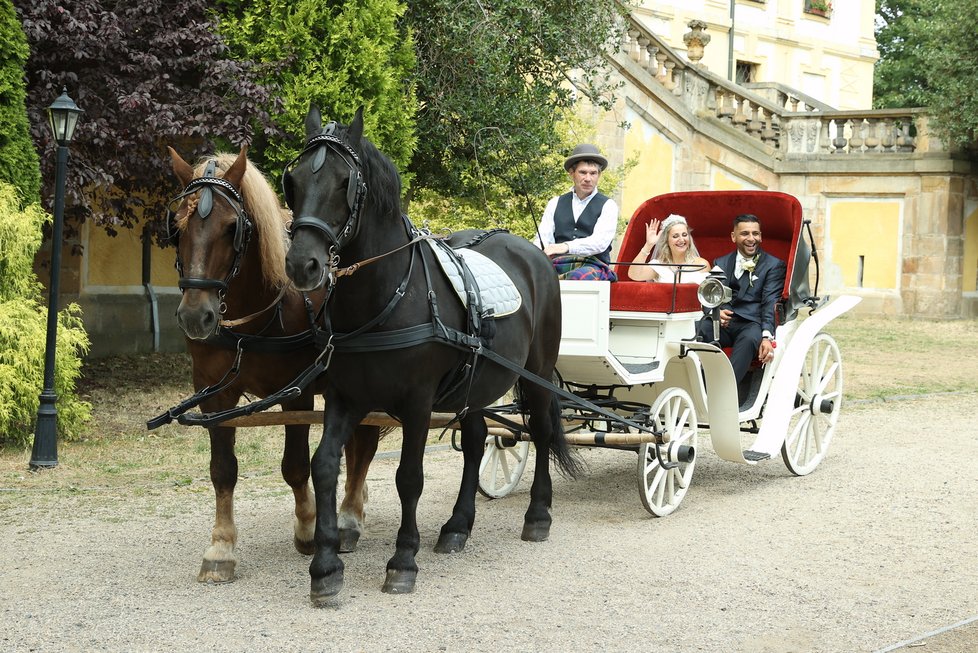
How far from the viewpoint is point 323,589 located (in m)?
5.13

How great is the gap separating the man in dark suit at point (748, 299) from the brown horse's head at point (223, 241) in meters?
3.86

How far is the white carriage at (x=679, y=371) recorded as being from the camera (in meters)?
7.18

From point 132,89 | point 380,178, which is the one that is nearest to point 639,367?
point 380,178

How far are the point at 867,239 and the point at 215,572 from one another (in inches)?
905

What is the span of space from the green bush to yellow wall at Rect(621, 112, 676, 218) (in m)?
14.2

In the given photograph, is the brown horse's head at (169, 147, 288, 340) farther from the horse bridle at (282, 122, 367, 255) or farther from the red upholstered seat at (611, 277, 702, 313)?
the red upholstered seat at (611, 277, 702, 313)

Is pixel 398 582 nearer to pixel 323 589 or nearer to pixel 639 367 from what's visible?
pixel 323 589

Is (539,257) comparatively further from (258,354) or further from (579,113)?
(579,113)

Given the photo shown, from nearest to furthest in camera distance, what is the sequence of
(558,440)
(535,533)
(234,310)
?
(234,310)
(535,533)
(558,440)

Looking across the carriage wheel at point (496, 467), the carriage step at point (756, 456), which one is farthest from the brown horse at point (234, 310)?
the carriage step at point (756, 456)

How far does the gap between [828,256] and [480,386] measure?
72.8 ft

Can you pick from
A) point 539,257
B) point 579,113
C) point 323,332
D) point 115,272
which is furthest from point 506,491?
point 579,113

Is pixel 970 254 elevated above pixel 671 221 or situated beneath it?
elevated above

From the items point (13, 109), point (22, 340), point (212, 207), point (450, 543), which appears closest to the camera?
point (212, 207)
